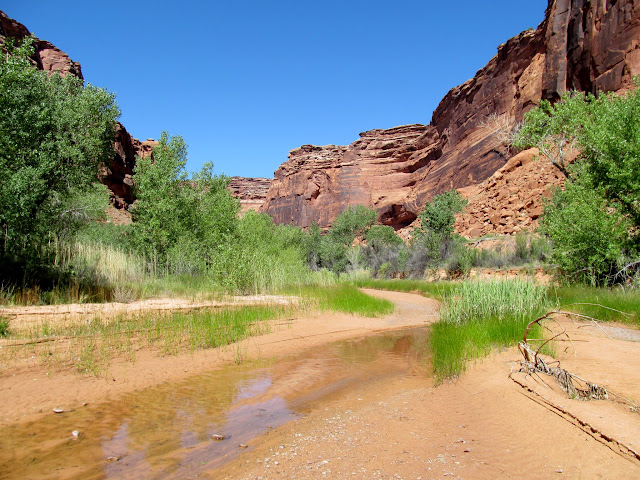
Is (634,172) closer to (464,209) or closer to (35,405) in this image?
(35,405)

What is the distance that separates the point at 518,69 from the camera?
127ft

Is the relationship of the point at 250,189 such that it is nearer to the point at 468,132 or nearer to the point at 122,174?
the point at 122,174

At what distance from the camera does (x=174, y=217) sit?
657 inches

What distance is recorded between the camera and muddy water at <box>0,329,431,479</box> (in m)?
3.16

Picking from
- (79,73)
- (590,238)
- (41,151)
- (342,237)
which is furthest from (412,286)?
(79,73)

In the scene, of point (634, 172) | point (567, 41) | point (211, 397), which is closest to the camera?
point (211, 397)

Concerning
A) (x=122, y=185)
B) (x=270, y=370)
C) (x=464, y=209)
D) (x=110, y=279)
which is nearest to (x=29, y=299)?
(x=110, y=279)

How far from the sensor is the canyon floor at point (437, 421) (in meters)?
2.73

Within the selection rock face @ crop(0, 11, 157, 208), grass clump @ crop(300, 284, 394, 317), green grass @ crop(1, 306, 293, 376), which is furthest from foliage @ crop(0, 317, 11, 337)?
rock face @ crop(0, 11, 157, 208)

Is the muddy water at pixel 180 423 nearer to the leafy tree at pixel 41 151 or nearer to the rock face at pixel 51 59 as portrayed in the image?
the leafy tree at pixel 41 151

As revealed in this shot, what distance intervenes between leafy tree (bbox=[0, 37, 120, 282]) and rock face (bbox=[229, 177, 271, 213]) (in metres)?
95.8

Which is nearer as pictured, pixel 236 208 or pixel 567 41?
pixel 236 208

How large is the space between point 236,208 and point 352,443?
20.6 meters

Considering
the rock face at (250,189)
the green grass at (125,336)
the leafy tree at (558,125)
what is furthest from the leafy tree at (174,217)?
the rock face at (250,189)
